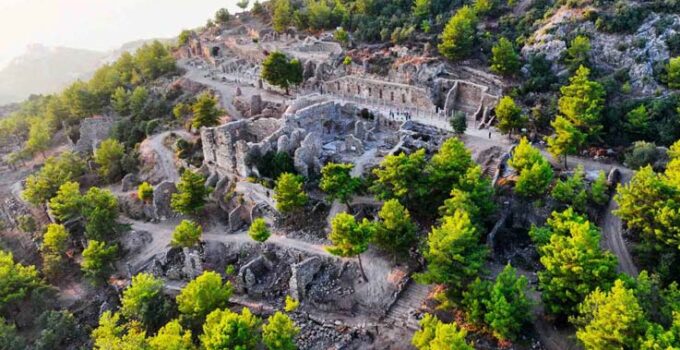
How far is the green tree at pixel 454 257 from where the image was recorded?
125 ft

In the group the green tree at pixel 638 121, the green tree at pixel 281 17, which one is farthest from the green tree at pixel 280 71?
the green tree at pixel 638 121

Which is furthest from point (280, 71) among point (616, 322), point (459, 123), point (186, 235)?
point (616, 322)

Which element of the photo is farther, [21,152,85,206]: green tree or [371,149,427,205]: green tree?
[21,152,85,206]: green tree

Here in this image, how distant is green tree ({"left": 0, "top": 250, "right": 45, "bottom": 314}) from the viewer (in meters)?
48.0

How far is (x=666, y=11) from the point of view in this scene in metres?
69.7

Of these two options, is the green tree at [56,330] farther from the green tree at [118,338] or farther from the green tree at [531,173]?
the green tree at [531,173]

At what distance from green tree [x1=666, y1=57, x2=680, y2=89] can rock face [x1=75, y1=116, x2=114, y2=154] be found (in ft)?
257

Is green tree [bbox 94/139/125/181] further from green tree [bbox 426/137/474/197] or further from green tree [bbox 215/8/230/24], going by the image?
green tree [bbox 215/8/230/24]

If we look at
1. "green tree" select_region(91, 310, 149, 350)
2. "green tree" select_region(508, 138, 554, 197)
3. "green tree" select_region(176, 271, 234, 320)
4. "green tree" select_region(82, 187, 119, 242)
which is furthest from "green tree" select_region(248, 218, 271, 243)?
"green tree" select_region(508, 138, 554, 197)

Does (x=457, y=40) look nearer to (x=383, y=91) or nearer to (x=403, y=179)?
(x=383, y=91)

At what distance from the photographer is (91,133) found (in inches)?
3199

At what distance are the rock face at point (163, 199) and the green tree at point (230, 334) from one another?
24.7 metres

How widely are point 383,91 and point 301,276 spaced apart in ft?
114

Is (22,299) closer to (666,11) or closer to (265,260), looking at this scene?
(265,260)
